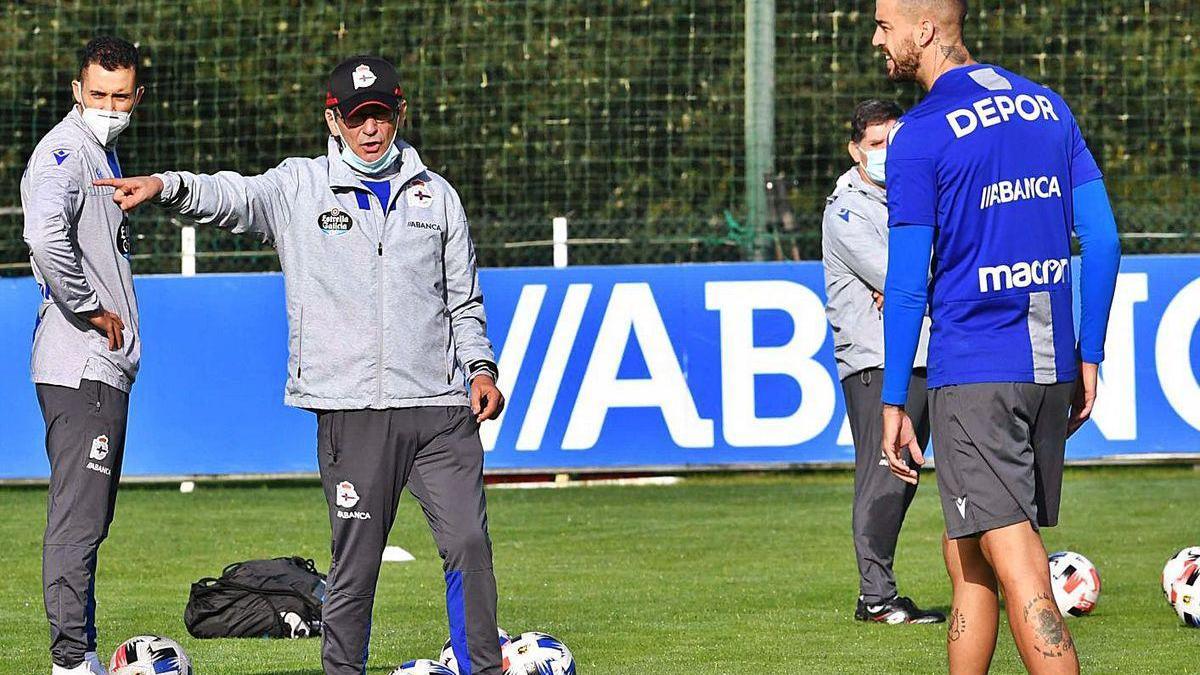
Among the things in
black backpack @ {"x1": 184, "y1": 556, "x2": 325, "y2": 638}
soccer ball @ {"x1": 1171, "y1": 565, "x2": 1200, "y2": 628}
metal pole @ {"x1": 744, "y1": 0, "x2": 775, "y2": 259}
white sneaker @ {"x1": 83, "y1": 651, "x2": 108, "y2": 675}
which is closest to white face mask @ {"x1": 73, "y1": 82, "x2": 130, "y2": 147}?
white sneaker @ {"x1": 83, "y1": 651, "x2": 108, "y2": 675}

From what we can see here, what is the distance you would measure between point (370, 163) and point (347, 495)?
3.10 feet

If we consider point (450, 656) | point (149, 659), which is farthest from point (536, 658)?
point (149, 659)

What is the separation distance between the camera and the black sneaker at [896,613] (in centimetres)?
781

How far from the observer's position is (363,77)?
5.48 m

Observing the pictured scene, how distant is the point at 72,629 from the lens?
19.6 ft

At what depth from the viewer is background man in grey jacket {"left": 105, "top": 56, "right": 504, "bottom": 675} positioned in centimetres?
549

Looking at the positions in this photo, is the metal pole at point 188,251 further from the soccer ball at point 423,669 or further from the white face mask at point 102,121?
the soccer ball at point 423,669

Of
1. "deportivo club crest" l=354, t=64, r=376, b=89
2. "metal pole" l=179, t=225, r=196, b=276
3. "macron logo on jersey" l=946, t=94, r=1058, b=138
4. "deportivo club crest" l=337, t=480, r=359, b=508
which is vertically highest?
"deportivo club crest" l=354, t=64, r=376, b=89

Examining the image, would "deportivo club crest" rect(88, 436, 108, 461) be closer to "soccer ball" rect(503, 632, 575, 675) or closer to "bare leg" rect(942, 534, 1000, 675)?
"soccer ball" rect(503, 632, 575, 675)

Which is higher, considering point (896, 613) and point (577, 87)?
point (577, 87)

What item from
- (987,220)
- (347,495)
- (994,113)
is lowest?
(347,495)

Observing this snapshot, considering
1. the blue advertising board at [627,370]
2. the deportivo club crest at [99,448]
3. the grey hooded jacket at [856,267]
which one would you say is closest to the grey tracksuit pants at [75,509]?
the deportivo club crest at [99,448]

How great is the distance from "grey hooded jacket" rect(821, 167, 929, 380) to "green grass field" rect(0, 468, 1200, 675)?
111 centimetres

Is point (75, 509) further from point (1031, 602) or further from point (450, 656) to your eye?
point (1031, 602)
